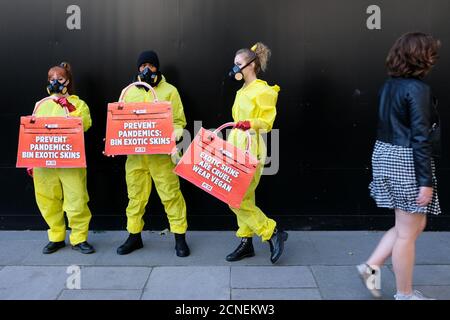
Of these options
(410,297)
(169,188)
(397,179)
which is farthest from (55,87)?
(410,297)

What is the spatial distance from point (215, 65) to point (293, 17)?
0.91m

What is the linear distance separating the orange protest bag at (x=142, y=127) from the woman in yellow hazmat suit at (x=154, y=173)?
184mm

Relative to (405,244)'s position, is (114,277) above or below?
below

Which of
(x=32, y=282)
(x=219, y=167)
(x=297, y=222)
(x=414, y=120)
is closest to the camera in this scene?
(x=414, y=120)

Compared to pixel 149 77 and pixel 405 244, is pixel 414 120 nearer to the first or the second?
pixel 405 244

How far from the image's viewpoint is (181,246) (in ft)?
15.1

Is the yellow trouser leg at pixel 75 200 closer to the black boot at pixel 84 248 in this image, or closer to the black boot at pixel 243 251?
the black boot at pixel 84 248

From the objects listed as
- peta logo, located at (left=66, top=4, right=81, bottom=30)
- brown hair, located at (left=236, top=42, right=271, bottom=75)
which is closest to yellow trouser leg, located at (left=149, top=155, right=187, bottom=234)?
brown hair, located at (left=236, top=42, right=271, bottom=75)

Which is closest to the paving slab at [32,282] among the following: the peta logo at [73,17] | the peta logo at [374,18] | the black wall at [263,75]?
the black wall at [263,75]

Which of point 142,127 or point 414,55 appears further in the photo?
point 142,127

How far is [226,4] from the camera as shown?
5.00 metres

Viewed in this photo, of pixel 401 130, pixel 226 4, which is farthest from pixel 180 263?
pixel 226 4

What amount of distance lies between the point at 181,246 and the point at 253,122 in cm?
141

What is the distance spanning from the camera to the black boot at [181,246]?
15.0ft
